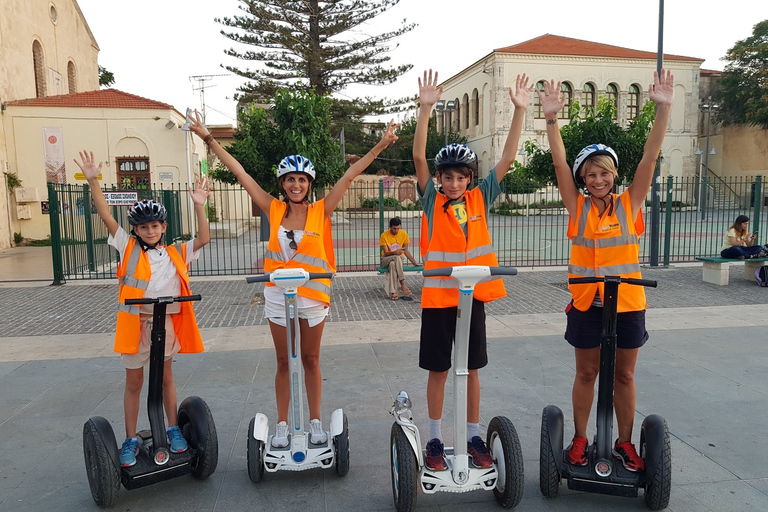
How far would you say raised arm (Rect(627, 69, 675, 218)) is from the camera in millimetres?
3057

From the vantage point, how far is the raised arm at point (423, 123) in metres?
3.21

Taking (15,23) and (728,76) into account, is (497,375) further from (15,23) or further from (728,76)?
(728,76)

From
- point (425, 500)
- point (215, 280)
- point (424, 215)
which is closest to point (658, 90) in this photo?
point (424, 215)

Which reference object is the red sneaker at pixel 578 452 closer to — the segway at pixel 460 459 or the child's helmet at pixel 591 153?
the segway at pixel 460 459

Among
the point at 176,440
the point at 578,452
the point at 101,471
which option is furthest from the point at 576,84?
the point at 101,471

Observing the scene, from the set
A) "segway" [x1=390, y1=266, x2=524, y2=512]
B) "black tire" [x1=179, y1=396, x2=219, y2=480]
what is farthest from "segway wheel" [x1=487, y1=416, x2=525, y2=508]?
"black tire" [x1=179, y1=396, x2=219, y2=480]

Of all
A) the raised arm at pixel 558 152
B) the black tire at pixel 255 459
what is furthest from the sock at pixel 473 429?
the raised arm at pixel 558 152

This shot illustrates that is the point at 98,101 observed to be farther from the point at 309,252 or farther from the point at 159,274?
the point at 309,252

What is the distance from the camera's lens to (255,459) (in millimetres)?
3312

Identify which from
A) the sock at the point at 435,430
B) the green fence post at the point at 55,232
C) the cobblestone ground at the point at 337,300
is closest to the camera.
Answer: the sock at the point at 435,430

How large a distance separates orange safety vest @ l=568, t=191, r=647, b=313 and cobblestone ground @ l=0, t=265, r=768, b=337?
4.90m

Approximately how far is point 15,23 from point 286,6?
12331 millimetres

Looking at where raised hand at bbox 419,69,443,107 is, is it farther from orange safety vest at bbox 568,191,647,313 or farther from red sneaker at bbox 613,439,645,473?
red sneaker at bbox 613,439,645,473

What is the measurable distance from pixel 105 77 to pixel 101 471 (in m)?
39.8
